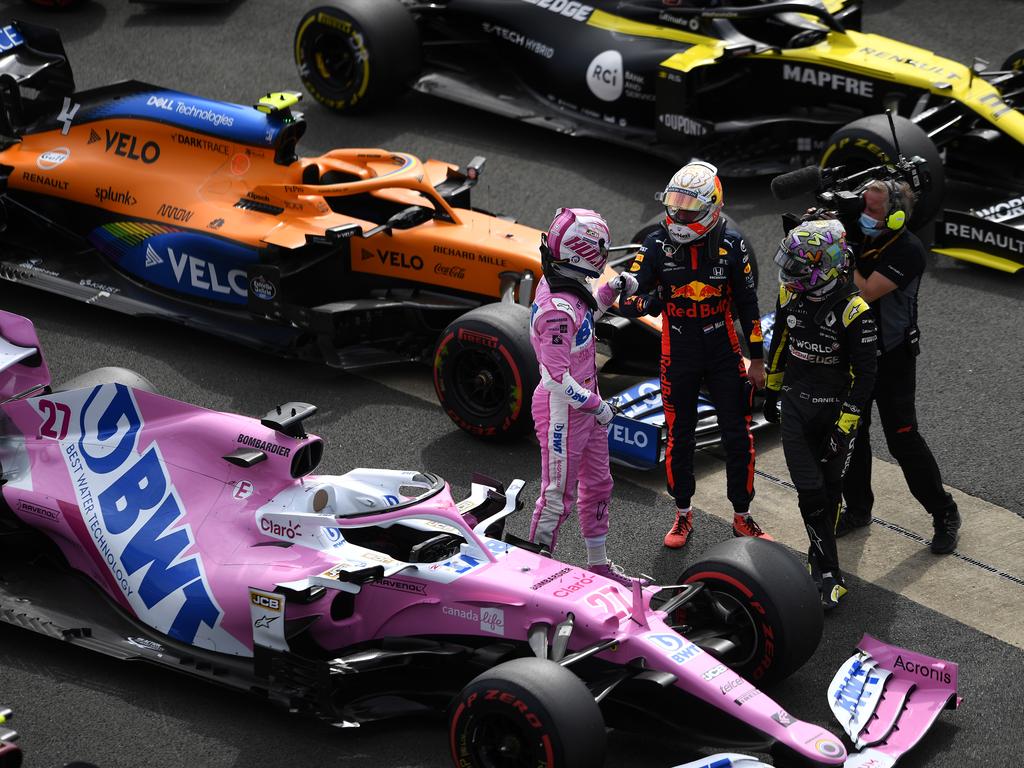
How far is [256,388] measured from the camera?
31.3 ft

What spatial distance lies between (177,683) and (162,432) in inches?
49.1

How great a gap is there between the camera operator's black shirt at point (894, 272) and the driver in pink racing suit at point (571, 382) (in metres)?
1.31

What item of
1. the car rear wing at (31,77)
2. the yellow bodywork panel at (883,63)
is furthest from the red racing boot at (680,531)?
Answer: the car rear wing at (31,77)

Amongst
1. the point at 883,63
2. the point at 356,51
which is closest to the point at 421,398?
the point at 356,51

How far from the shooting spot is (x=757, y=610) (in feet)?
20.6

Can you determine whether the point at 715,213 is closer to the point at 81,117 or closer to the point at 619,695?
the point at 619,695

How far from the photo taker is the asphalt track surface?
→ 6.33 m

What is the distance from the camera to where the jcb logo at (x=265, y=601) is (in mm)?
6309

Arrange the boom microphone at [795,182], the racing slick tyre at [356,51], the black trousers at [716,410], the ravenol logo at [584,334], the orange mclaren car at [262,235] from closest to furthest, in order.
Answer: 1. the ravenol logo at [584,334]
2. the black trousers at [716,410]
3. the boom microphone at [795,182]
4. the orange mclaren car at [262,235]
5. the racing slick tyre at [356,51]

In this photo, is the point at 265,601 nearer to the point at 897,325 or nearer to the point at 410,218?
the point at 897,325

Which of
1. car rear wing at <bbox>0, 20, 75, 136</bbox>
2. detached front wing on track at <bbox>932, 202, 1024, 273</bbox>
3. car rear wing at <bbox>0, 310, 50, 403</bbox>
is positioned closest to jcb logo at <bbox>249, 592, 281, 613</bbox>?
car rear wing at <bbox>0, 310, 50, 403</bbox>

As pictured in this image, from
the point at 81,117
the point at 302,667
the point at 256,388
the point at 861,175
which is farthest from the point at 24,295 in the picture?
the point at 861,175

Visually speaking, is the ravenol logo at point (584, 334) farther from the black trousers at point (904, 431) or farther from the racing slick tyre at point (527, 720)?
the racing slick tyre at point (527, 720)

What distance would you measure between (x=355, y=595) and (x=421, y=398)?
10.1 ft
